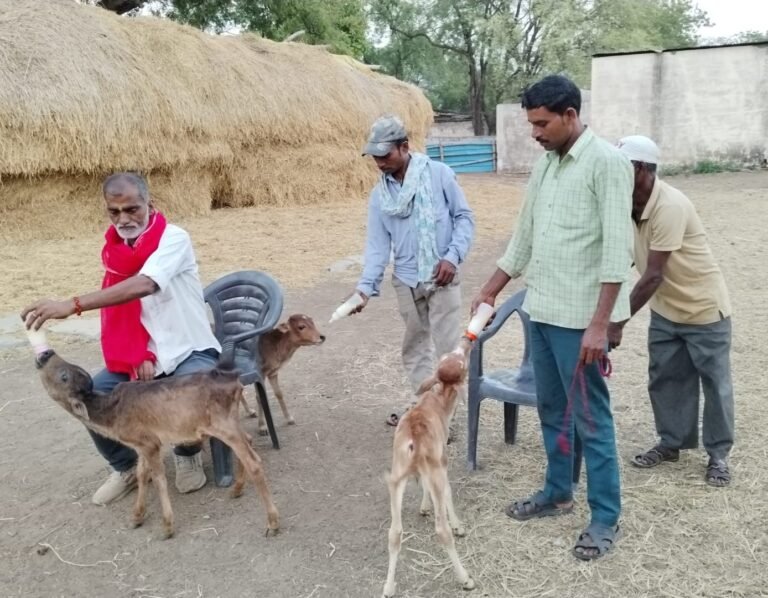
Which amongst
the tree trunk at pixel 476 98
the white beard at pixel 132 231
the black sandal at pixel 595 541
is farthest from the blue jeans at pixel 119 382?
the tree trunk at pixel 476 98

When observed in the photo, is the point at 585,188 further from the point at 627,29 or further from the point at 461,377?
the point at 627,29

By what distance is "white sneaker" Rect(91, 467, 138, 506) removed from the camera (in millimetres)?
4004

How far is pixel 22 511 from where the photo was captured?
13.1 ft

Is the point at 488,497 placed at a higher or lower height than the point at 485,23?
lower

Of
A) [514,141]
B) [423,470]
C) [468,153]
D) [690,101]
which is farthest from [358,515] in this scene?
[468,153]

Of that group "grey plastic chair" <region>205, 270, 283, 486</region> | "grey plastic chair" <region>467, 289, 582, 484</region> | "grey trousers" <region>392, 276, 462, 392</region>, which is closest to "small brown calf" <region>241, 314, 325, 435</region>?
"grey plastic chair" <region>205, 270, 283, 486</region>

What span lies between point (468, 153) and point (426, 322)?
2165cm

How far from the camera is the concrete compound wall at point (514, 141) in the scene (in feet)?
79.1

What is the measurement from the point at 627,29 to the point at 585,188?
31.8m

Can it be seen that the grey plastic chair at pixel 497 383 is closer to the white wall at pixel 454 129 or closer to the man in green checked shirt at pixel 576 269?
the man in green checked shirt at pixel 576 269

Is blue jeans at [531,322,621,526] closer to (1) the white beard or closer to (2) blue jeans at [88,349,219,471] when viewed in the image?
(2) blue jeans at [88,349,219,471]

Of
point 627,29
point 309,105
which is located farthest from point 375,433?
point 627,29

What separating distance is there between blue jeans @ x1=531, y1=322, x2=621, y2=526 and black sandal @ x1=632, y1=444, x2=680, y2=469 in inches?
31.1

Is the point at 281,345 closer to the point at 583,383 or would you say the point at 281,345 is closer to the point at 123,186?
the point at 123,186
